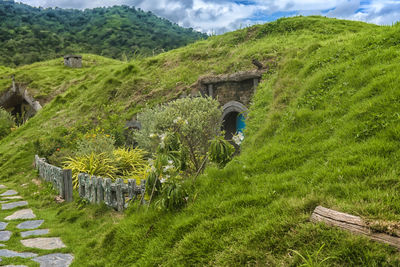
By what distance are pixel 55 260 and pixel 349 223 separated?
15.5 ft

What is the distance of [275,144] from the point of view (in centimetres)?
567

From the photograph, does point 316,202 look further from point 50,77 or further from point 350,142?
point 50,77

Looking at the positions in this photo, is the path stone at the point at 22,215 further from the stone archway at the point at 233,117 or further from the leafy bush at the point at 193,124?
the stone archway at the point at 233,117

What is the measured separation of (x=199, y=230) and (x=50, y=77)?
90.9ft

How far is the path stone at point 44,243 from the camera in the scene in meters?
5.52

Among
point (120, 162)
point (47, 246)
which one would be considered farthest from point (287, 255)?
point (120, 162)

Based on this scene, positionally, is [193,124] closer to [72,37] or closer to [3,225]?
[3,225]

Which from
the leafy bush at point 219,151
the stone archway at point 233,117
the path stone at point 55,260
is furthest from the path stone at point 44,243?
the stone archway at point 233,117

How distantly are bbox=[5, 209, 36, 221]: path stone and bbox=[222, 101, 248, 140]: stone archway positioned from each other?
7.08m

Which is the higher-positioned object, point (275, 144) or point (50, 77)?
point (50, 77)

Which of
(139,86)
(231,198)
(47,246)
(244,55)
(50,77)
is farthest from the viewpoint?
(50,77)

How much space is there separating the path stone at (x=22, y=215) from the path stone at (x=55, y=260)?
2.93 meters

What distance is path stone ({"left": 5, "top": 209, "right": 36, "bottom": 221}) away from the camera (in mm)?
7406

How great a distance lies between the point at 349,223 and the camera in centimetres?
293
